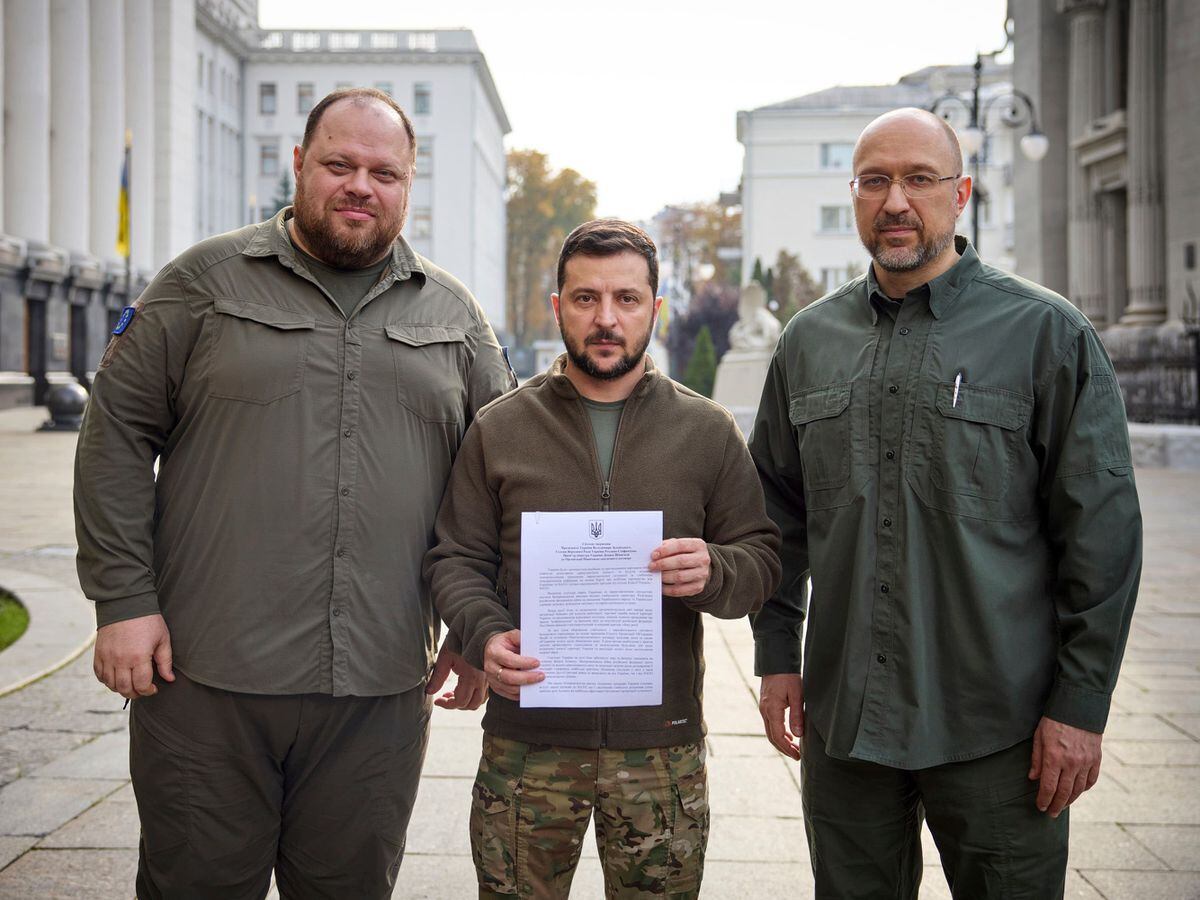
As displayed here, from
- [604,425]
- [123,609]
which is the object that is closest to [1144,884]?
[604,425]

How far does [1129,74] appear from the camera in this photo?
87.5 ft

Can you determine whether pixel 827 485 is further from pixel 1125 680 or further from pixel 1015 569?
pixel 1125 680

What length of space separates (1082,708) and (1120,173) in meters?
28.1

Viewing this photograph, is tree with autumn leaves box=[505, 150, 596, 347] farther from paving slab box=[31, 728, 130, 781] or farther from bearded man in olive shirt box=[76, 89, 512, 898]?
bearded man in olive shirt box=[76, 89, 512, 898]

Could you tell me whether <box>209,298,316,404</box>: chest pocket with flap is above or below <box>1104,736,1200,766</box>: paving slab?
above

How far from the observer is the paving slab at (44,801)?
4742 millimetres

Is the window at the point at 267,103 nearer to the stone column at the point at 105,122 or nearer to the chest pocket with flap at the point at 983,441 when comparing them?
the stone column at the point at 105,122

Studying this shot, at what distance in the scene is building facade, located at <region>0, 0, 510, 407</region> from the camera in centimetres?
4103

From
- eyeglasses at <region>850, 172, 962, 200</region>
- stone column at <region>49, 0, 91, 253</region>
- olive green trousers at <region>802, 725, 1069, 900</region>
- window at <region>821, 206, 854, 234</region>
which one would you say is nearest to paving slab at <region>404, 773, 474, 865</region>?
olive green trousers at <region>802, 725, 1069, 900</region>

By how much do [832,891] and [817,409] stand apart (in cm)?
127

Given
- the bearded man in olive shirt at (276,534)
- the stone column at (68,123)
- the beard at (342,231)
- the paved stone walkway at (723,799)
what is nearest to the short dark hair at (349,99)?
the bearded man in olive shirt at (276,534)

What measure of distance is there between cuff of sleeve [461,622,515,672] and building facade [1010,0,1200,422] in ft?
66.3

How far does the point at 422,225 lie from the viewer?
291 feet

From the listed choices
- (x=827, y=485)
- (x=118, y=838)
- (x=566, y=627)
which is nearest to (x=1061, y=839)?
(x=827, y=485)
